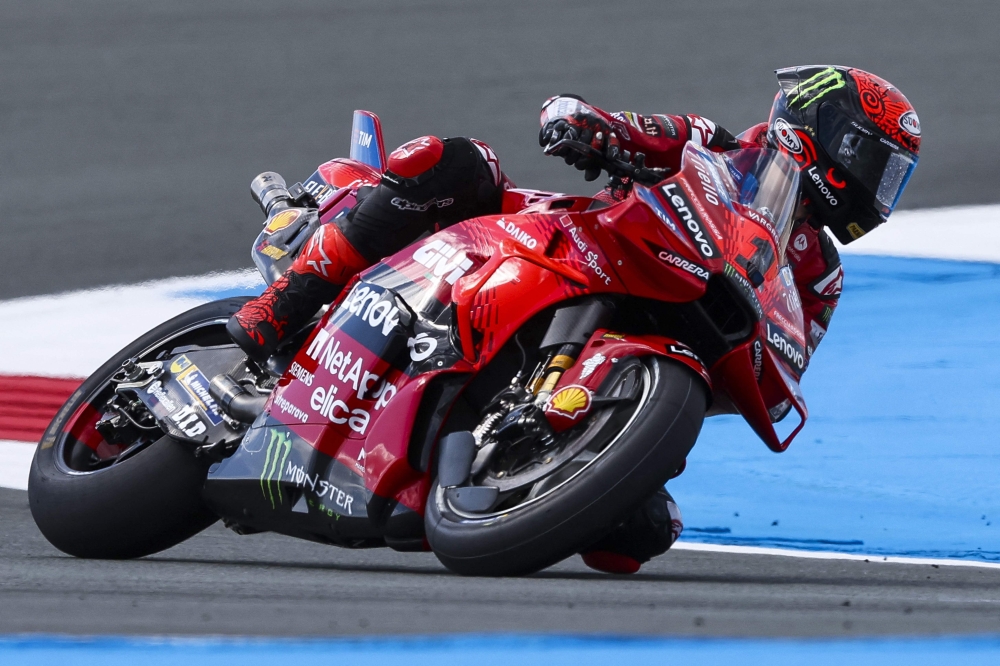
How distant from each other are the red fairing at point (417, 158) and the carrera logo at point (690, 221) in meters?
0.68

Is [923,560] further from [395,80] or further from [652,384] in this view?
[395,80]

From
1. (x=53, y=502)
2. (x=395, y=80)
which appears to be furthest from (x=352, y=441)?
(x=395, y=80)

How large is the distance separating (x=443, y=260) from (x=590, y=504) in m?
0.88

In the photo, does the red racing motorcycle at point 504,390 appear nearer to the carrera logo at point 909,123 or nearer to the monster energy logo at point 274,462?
A: the monster energy logo at point 274,462

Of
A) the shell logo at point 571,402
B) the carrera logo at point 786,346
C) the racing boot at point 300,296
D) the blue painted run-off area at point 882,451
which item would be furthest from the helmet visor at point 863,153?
the blue painted run-off area at point 882,451

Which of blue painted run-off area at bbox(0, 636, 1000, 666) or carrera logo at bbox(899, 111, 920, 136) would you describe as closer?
blue painted run-off area at bbox(0, 636, 1000, 666)

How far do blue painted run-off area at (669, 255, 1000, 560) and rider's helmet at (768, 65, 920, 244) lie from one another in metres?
1.36

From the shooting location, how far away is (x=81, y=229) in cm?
673

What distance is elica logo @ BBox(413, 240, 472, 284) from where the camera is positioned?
3.35 m

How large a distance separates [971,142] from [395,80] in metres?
3.18

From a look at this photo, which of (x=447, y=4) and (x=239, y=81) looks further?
(x=447, y=4)

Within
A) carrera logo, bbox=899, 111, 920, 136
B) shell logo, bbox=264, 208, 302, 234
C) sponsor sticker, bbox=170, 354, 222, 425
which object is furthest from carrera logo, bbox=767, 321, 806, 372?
shell logo, bbox=264, 208, 302, 234

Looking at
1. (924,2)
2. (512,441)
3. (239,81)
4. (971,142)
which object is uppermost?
(512,441)

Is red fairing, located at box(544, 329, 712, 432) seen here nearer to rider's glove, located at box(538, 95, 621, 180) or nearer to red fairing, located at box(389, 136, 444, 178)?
rider's glove, located at box(538, 95, 621, 180)
